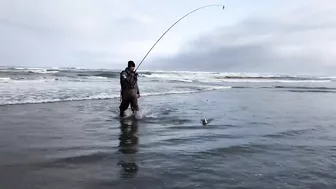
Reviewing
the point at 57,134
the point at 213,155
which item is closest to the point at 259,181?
the point at 213,155

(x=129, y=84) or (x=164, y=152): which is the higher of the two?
(x=129, y=84)

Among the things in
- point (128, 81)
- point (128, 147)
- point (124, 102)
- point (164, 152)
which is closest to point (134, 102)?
point (124, 102)

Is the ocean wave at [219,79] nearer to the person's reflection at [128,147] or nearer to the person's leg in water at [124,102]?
the person's leg in water at [124,102]

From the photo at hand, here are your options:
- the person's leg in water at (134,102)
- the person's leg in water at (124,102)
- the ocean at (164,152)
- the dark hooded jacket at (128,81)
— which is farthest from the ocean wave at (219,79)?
the ocean at (164,152)

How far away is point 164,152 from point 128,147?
0.82m

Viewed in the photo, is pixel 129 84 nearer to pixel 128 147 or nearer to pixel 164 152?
pixel 128 147

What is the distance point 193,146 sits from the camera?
682 centimetres

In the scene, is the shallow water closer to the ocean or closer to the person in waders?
the ocean

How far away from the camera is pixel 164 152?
6273 mm

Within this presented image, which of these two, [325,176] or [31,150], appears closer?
[325,176]

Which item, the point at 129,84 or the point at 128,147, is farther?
the point at 129,84

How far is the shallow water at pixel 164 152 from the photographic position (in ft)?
15.3

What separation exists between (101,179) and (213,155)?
226cm

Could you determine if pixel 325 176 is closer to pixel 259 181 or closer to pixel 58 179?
pixel 259 181
